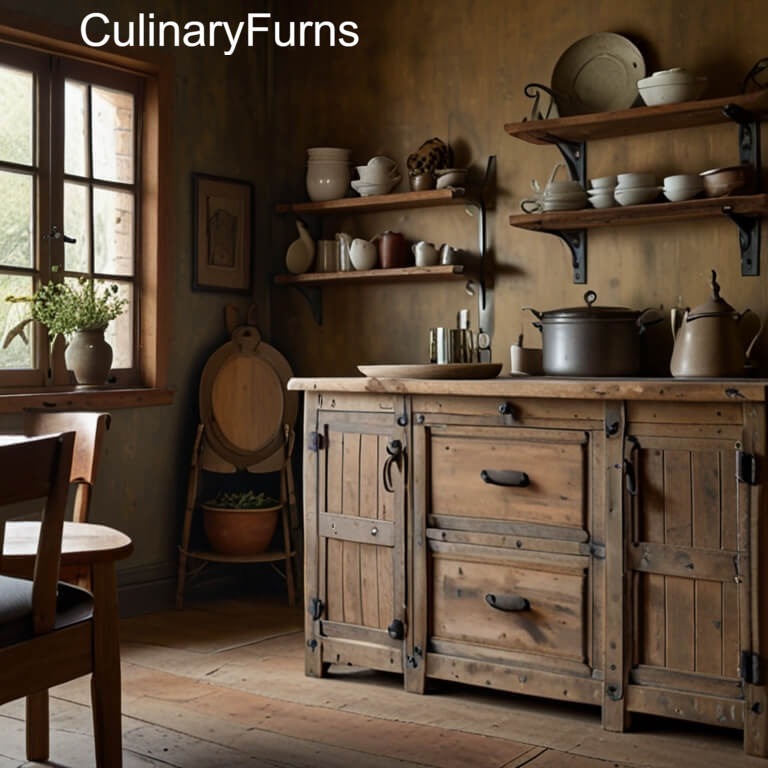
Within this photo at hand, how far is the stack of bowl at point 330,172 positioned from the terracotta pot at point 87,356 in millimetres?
1091

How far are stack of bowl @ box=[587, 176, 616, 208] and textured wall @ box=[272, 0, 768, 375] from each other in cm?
17

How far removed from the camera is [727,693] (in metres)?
2.77

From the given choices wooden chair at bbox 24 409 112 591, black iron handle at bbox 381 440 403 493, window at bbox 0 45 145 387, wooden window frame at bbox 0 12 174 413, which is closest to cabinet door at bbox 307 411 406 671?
black iron handle at bbox 381 440 403 493

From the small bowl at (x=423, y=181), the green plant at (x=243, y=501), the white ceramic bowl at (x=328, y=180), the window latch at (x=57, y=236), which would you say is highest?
the white ceramic bowl at (x=328, y=180)

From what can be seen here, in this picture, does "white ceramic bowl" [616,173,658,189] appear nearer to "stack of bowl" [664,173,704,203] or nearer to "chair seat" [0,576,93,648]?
"stack of bowl" [664,173,704,203]

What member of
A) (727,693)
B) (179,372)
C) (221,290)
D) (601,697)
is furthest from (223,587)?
(727,693)

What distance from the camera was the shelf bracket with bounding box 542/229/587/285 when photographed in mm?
3811

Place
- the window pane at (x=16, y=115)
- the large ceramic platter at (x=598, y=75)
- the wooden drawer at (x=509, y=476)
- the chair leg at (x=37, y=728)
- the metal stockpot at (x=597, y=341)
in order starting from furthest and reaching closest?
the window pane at (x=16, y=115) → the large ceramic platter at (x=598, y=75) → the metal stockpot at (x=597, y=341) → the wooden drawer at (x=509, y=476) → the chair leg at (x=37, y=728)

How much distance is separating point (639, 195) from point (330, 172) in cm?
138

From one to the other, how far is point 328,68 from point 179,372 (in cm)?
142

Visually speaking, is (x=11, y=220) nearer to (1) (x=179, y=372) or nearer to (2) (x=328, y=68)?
(1) (x=179, y=372)

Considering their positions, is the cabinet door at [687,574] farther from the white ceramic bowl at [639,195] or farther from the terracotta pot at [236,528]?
the terracotta pot at [236,528]

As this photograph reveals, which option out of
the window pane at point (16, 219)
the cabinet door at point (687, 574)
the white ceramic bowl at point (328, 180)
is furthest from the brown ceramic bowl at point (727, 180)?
the window pane at point (16, 219)

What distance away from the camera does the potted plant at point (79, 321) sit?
3.84 m
